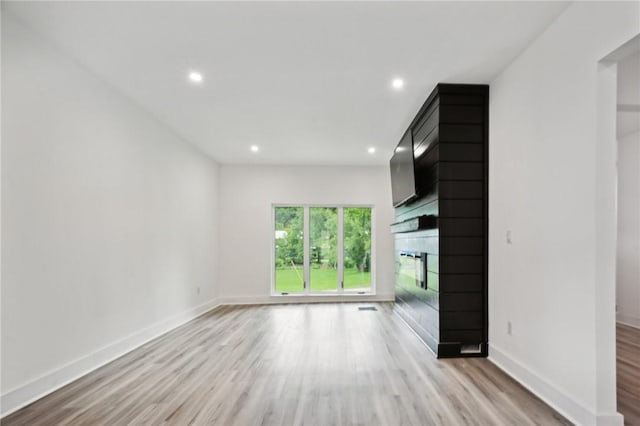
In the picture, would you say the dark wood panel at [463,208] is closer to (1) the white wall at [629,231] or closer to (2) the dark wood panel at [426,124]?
(2) the dark wood panel at [426,124]

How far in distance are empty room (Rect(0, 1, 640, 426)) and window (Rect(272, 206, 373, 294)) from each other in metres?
2.01

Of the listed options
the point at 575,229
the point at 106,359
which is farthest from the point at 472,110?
the point at 106,359

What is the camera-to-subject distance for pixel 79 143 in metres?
2.85

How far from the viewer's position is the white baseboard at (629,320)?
427cm

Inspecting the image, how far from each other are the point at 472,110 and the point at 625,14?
1525 mm

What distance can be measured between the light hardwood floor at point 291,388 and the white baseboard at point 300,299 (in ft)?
7.82

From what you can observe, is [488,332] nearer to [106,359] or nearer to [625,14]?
[625,14]

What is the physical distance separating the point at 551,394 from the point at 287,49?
317cm

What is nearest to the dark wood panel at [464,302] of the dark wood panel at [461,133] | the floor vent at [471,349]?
the floor vent at [471,349]

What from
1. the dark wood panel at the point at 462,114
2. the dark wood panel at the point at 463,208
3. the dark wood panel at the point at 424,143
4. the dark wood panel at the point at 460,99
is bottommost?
the dark wood panel at the point at 463,208

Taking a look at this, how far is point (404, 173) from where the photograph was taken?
4281 millimetres

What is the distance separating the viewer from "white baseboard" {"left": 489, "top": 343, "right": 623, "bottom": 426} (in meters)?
1.95

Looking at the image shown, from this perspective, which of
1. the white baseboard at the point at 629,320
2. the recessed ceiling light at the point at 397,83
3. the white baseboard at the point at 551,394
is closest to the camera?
the white baseboard at the point at 551,394

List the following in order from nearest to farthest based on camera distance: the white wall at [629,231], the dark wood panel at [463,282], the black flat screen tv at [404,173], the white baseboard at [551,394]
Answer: the white baseboard at [551,394], the dark wood panel at [463,282], the black flat screen tv at [404,173], the white wall at [629,231]
